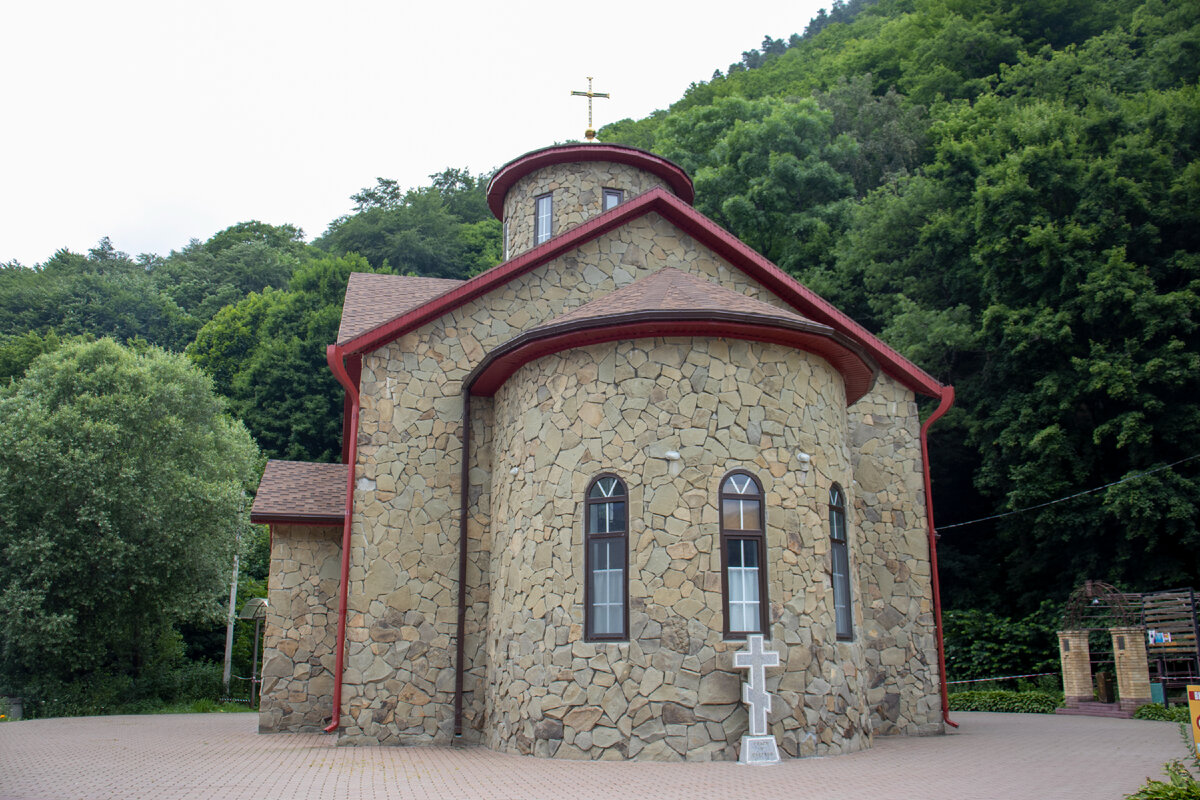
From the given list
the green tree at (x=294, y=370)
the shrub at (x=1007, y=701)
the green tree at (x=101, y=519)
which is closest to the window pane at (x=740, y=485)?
the shrub at (x=1007, y=701)

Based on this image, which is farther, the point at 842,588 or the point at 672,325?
the point at 842,588

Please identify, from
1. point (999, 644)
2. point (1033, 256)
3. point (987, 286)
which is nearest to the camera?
point (1033, 256)

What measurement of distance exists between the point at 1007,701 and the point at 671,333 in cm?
1470

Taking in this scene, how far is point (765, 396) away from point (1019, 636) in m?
15.7

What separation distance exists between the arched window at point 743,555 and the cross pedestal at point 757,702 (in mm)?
378

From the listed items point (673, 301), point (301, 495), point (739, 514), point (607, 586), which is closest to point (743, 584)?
point (739, 514)

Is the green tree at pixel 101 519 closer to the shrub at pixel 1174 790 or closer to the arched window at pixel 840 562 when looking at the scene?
the arched window at pixel 840 562

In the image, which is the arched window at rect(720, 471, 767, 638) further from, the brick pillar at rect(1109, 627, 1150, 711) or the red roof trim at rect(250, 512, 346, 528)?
the brick pillar at rect(1109, 627, 1150, 711)

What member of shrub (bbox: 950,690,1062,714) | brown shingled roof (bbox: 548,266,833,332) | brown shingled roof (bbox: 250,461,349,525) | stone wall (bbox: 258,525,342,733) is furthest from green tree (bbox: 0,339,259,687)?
shrub (bbox: 950,690,1062,714)

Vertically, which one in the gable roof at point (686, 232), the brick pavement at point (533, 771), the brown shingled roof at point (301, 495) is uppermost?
the gable roof at point (686, 232)

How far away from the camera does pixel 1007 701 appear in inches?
824

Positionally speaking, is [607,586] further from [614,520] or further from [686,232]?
[686,232]

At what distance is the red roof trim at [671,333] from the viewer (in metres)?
11.3

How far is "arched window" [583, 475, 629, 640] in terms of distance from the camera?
10922 millimetres
